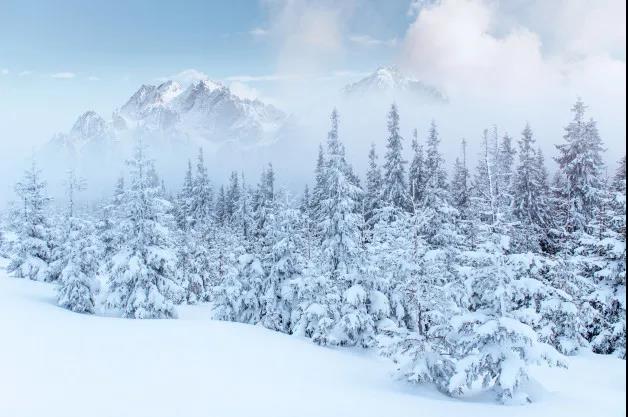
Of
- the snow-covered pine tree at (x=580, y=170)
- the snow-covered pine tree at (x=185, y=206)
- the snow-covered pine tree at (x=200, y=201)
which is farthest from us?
the snow-covered pine tree at (x=200, y=201)

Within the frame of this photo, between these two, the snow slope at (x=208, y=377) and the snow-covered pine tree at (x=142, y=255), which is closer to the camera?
the snow slope at (x=208, y=377)

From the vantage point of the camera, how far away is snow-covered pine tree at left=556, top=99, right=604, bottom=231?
37500 mm

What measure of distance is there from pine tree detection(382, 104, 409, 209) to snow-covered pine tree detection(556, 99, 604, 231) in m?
15.6

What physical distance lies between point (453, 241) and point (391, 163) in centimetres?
2197

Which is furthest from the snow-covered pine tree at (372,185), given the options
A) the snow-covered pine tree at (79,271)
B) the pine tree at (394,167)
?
the snow-covered pine tree at (79,271)

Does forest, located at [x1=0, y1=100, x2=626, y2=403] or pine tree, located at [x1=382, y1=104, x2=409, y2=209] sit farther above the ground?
pine tree, located at [x1=382, y1=104, x2=409, y2=209]

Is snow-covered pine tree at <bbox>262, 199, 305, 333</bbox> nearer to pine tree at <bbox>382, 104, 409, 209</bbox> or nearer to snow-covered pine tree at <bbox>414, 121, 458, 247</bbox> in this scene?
snow-covered pine tree at <bbox>414, 121, 458, 247</bbox>

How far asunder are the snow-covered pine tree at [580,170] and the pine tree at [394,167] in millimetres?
15572

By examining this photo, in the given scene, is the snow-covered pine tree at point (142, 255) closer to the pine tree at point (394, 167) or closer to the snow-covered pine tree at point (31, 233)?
the snow-covered pine tree at point (31, 233)

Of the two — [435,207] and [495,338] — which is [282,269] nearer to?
[435,207]

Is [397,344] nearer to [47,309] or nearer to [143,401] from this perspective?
[143,401]

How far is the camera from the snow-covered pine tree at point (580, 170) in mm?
37500

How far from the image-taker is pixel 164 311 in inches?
1212

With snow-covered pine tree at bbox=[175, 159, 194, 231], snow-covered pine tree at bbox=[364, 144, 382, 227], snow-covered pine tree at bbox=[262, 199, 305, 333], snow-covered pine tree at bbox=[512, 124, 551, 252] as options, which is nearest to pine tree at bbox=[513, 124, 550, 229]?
snow-covered pine tree at bbox=[512, 124, 551, 252]
